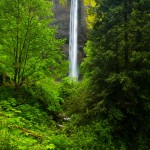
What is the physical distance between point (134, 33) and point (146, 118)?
3.53m

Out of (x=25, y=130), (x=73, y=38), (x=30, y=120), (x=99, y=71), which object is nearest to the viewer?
(x=25, y=130)

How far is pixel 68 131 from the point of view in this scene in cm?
1152

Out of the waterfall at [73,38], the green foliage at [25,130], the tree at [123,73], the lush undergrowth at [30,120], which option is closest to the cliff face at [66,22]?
the waterfall at [73,38]

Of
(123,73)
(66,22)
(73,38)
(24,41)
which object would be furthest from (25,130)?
(66,22)

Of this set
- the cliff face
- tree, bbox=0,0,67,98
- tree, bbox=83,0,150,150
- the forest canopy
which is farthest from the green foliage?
the cliff face

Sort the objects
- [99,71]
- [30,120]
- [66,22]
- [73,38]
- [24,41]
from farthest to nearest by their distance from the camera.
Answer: [66,22] < [73,38] < [99,71] < [24,41] < [30,120]

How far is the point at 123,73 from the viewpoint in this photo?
11086 mm

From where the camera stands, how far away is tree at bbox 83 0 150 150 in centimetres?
1109

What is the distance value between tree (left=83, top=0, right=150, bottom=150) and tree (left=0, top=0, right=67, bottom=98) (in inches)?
83.6

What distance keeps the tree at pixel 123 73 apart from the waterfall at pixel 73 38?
2355cm

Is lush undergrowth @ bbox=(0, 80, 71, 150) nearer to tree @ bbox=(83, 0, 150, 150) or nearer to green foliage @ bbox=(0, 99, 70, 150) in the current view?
green foliage @ bbox=(0, 99, 70, 150)

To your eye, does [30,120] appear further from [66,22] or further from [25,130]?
[66,22]

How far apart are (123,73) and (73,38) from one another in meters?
29.3

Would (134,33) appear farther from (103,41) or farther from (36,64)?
(36,64)
